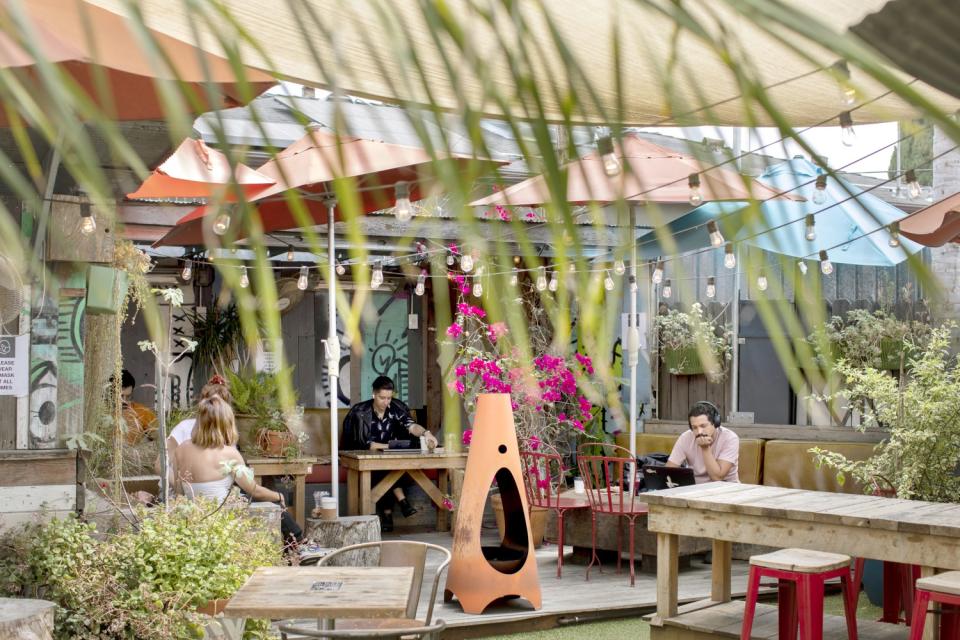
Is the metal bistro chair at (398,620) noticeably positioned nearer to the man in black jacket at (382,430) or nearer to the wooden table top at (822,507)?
the wooden table top at (822,507)

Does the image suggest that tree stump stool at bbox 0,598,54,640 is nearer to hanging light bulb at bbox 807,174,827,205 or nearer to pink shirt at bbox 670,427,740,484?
hanging light bulb at bbox 807,174,827,205

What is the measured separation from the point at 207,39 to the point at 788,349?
460mm

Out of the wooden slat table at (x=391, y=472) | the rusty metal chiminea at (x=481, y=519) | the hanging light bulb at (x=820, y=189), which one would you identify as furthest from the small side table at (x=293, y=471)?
the hanging light bulb at (x=820, y=189)

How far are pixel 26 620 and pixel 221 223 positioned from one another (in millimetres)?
3848

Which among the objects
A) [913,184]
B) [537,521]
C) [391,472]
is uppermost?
[913,184]

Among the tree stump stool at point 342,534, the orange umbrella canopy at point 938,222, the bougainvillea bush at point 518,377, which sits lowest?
the tree stump stool at point 342,534

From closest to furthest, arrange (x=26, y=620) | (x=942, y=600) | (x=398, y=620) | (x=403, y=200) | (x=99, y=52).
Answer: (x=99, y=52)
(x=403, y=200)
(x=26, y=620)
(x=942, y=600)
(x=398, y=620)

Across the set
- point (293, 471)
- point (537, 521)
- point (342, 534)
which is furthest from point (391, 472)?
point (342, 534)

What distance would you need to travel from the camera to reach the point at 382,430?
977 cm

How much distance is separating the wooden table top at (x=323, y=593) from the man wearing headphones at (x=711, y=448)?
122 inches

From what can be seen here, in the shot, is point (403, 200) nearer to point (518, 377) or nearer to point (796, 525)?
point (796, 525)

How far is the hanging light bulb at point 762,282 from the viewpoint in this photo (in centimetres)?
51

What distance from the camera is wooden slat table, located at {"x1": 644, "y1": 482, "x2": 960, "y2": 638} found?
4500mm

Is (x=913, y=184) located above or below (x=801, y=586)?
above
